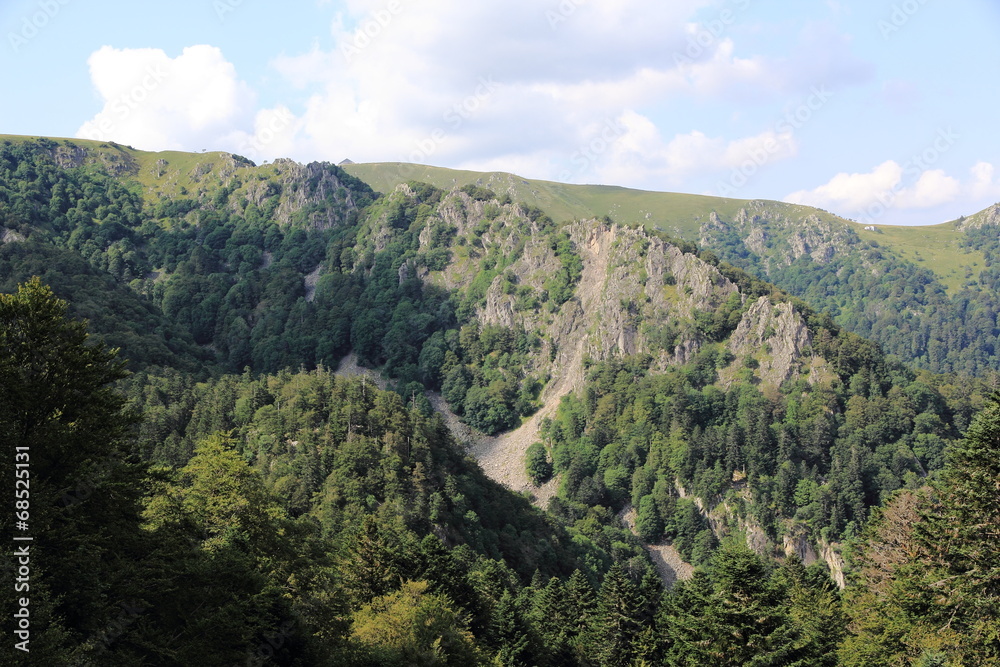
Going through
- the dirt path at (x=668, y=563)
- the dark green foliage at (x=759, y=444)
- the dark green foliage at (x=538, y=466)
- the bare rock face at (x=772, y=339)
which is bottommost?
the dirt path at (x=668, y=563)

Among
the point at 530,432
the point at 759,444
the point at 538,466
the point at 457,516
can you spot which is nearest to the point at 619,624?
the point at 457,516

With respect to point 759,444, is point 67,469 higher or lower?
higher

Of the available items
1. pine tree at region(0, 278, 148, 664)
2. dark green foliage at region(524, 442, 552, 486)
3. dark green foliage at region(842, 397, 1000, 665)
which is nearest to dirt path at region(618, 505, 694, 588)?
dark green foliage at region(524, 442, 552, 486)

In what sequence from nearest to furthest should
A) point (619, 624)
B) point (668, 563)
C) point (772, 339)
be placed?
point (619, 624) < point (668, 563) < point (772, 339)

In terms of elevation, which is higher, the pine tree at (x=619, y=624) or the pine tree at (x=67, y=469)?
the pine tree at (x=67, y=469)

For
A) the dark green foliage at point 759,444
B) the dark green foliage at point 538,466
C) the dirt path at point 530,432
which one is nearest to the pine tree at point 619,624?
the dark green foliage at point 759,444

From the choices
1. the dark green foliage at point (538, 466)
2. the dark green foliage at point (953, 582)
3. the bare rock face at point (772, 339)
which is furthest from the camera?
the dark green foliage at point (538, 466)

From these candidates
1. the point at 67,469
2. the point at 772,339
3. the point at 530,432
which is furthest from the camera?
the point at 530,432

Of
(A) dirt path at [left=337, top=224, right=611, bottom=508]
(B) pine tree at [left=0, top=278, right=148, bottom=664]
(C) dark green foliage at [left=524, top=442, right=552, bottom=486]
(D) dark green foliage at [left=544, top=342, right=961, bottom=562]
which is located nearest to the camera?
(B) pine tree at [left=0, top=278, right=148, bottom=664]

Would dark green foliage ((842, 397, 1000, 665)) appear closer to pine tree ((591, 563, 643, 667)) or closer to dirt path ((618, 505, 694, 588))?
pine tree ((591, 563, 643, 667))

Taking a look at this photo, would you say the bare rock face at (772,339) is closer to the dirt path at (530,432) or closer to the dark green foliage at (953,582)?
the dirt path at (530,432)

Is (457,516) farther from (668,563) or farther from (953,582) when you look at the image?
(953,582)

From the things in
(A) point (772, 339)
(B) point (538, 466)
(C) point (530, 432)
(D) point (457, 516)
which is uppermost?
(A) point (772, 339)

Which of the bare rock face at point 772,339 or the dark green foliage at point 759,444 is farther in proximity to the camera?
the bare rock face at point 772,339
